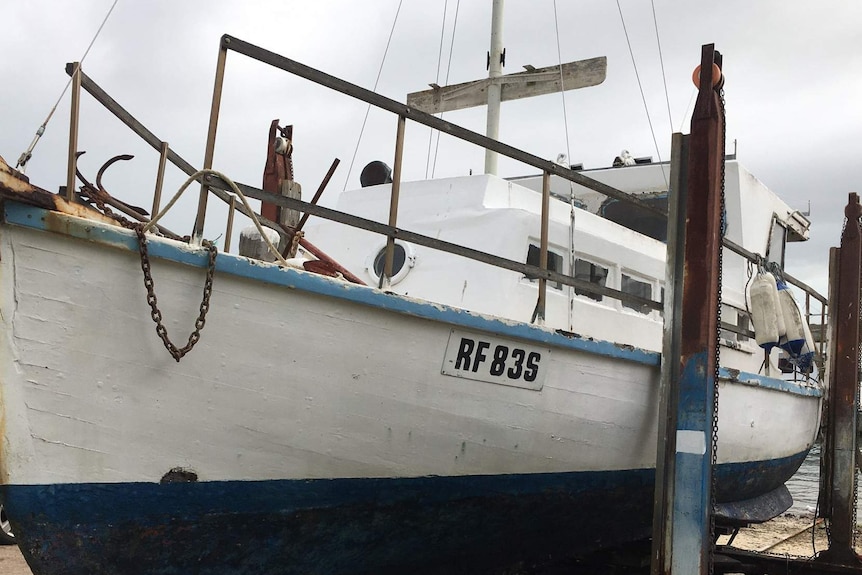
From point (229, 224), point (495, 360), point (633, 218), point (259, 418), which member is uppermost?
point (633, 218)

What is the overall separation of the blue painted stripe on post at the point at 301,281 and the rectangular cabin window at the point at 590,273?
1504 mm

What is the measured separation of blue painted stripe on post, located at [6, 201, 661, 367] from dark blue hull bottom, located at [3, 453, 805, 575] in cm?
83

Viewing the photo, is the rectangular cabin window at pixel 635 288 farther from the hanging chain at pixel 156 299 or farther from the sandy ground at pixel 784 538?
the hanging chain at pixel 156 299

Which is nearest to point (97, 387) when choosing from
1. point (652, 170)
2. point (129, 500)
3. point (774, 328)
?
point (129, 500)

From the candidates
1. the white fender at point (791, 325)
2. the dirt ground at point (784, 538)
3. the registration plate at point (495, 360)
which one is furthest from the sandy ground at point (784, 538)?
the registration plate at point (495, 360)

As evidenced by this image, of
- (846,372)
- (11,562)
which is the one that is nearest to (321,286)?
(11,562)

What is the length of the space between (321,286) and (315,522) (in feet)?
3.86

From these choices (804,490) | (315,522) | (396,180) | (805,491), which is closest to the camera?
(315,522)

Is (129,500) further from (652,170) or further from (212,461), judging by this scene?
(652,170)

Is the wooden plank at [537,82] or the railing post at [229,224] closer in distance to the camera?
the railing post at [229,224]

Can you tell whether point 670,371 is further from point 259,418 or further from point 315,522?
point 259,418

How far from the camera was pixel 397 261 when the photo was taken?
606 cm

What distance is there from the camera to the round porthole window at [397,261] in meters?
5.98

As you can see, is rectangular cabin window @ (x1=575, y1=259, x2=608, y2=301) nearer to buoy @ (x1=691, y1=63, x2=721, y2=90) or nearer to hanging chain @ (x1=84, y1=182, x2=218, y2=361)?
buoy @ (x1=691, y1=63, x2=721, y2=90)
